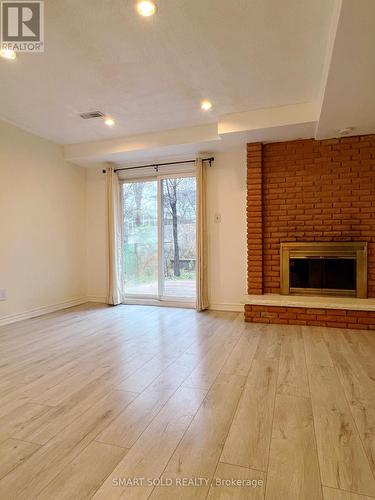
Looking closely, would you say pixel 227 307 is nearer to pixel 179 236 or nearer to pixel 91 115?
pixel 179 236

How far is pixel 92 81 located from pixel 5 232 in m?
2.33

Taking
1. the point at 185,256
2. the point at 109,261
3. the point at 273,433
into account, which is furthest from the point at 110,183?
the point at 273,433

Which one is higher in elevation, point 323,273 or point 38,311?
point 323,273

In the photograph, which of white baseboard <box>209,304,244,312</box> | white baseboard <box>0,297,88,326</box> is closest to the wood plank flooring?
white baseboard <box>0,297,88,326</box>

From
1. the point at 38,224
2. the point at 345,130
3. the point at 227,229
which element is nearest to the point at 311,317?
the point at 227,229

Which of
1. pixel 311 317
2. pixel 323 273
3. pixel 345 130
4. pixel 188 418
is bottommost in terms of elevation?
pixel 188 418

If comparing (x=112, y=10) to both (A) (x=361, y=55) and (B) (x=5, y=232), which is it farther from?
(B) (x=5, y=232)

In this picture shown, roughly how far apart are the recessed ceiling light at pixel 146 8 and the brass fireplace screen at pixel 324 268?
3.10 meters

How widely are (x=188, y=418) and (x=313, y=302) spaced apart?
2.53 metres

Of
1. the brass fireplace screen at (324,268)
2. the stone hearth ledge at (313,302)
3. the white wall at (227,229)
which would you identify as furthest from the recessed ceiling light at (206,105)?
the stone hearth ledge at (313,302)

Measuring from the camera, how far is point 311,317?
3777 millimetres

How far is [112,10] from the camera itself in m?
2.11

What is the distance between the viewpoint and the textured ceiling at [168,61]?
2.15 m

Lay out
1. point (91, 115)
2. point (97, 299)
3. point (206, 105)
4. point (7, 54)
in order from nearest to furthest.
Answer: point (7, 54), point (206, 105), point (91, 115), point (97, 299)
